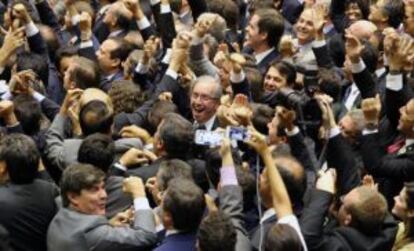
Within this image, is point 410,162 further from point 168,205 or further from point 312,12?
point 312,12

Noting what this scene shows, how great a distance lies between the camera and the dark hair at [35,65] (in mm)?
7773

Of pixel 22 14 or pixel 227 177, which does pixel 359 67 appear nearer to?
pixel 227 177

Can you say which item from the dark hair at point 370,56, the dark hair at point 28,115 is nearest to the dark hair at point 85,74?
the dark hair at point 28,115

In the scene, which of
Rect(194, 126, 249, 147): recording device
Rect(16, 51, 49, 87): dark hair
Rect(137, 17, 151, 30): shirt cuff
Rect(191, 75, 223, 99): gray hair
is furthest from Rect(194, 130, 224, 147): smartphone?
Rect(137, 17, 151, 30): shirt cuff

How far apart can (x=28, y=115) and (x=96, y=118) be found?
0.53m

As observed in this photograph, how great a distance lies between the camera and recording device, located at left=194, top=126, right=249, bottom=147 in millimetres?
4918

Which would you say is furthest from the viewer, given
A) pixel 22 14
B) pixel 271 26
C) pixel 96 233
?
pixel 271 26

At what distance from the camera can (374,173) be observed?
6066 mm

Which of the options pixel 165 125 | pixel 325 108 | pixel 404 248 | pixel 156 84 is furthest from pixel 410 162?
pixel 156 84

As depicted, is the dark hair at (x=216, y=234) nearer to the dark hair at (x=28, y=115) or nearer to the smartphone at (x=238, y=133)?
the smartphone at (x=238, y=133)

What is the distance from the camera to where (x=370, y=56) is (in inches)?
291

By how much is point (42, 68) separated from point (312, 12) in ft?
7.73

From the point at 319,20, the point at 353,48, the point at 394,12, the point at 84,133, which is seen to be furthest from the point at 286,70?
the point at 394,12

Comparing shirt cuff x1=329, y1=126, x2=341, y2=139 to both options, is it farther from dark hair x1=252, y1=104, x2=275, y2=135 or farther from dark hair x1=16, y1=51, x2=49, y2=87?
dark hair x1=16, y1=51, x2=49, y2=87
